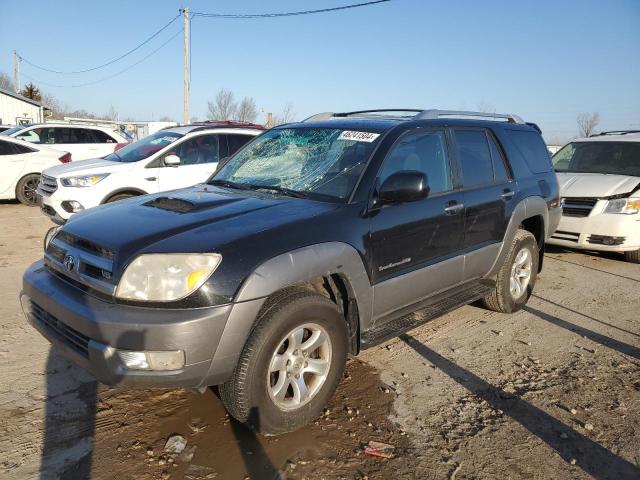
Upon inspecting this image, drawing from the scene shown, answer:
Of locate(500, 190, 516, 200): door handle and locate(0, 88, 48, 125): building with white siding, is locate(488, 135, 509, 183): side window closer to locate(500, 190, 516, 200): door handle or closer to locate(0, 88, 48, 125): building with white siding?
locate(500, 190, 516, 200): door handle

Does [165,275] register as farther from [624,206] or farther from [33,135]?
[33,135]

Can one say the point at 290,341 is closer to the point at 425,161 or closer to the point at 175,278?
the point at 175,278

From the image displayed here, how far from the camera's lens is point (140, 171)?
26.0 ft

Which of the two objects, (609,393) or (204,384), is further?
(609,393)

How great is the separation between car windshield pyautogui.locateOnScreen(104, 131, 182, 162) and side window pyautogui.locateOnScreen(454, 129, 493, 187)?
5.45 metres

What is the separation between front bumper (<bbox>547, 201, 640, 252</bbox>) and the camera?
23.1ft

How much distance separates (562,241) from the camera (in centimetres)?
749

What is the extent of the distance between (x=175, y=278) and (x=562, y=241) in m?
6.54

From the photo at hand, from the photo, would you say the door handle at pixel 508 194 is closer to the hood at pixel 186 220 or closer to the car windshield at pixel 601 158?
the hood at pixel 186 220

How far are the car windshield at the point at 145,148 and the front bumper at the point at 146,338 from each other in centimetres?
600

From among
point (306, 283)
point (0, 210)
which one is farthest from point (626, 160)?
point (0, 210)

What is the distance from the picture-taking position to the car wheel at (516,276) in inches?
194

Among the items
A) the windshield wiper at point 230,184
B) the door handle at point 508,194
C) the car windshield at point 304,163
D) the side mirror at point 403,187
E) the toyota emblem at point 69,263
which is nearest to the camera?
the toyota emblem at point 69,263

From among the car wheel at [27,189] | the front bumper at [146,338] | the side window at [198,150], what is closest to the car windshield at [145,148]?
the side window at [198,150]
